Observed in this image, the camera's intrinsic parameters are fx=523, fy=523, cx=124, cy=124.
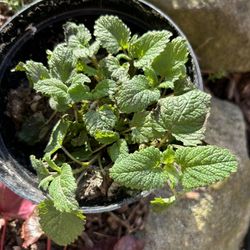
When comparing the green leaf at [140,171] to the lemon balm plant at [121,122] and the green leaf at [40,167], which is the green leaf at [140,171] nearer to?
the lemon balm plant at [121,122]

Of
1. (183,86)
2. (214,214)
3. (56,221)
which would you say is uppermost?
(183,86)

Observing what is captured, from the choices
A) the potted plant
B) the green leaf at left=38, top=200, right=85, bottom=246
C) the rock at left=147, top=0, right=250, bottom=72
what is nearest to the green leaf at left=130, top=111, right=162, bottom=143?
the potted plant

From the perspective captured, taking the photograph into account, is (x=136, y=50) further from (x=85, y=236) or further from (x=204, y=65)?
(x=85, y=236)

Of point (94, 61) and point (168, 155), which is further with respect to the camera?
point (94, 61)

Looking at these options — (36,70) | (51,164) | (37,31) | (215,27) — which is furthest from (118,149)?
(215,27)

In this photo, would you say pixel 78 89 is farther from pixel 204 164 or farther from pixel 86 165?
pixel 204 164

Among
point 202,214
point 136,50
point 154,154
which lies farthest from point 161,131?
point 202,214

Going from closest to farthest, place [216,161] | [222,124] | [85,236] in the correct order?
[216,161], [85,236], [222,124]
